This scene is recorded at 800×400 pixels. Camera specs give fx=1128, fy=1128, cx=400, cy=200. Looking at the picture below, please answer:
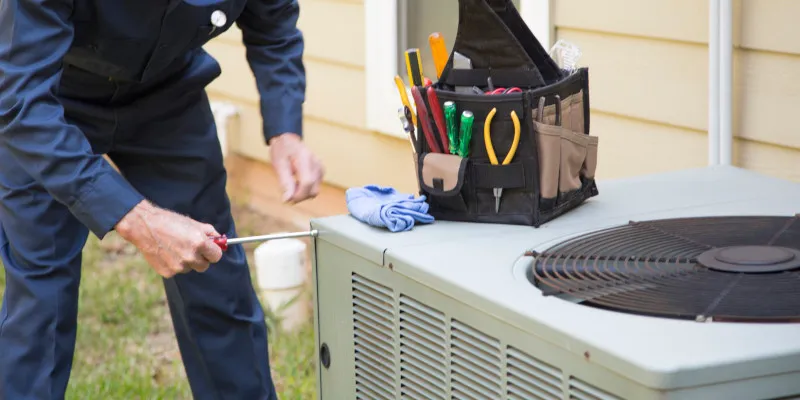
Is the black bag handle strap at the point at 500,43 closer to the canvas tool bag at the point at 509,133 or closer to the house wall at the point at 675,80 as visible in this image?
the canvas tool bag at the point at 509,133

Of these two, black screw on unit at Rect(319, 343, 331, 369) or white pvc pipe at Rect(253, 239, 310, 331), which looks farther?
white pvc pipe at Rect(253, 239, 310, 331)

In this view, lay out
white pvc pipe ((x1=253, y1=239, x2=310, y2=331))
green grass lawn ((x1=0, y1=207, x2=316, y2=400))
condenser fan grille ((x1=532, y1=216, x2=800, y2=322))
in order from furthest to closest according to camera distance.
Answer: white pvc pipe ((x1=253, y1=239, x2=310, y2=331)) < green grass lawn ((x1=0, y1=207, x2=316, y2=400)) < condenser fan grille ((x1=532, y1=216, x2=800, y2=322))

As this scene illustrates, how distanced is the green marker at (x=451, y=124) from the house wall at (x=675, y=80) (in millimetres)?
1057

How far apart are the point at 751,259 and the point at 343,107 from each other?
2.98m

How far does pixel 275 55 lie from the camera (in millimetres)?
2605

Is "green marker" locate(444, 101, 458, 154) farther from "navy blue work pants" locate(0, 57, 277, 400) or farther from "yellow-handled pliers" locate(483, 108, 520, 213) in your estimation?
"navy blue work pants" locate(0, 57, 277, 400)

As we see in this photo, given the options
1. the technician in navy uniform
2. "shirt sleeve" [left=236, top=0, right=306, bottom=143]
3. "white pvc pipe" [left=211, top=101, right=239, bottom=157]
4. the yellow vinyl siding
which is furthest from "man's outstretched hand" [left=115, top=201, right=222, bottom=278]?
"white pvc pipe" [left=211, top=101, right=239, bottom=157]

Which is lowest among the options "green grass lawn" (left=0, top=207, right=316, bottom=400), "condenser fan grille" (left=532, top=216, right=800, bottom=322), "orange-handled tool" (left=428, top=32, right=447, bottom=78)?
"green grass lawn" (left=0, top=207, right=316, bottom=400)

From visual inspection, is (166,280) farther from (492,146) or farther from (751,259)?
(751,259)

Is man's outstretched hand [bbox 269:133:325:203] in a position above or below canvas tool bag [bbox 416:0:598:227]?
below

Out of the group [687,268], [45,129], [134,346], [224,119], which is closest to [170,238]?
[45,129]

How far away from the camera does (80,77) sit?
2.40 m

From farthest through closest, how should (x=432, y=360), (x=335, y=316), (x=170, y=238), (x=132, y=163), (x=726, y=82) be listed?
(x=726, y=82) < (x=132, y=163) < (x=335, y=316) < (x=170, y=238) < (x=432, y=360)

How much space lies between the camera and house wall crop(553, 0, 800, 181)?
266 cm
